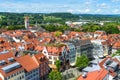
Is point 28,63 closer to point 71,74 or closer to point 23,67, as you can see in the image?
point 23,67

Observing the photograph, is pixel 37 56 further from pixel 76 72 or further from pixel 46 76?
pixel 76 72

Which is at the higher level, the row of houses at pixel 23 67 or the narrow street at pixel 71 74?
the row of houses at pixel 23 67

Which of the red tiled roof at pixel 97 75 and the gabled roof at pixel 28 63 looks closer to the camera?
the red tiled roof at pixel 97 75

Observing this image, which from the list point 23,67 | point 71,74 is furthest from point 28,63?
point 71,74

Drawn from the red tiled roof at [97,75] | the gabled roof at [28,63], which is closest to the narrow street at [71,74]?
the gabled roof at [28,63]

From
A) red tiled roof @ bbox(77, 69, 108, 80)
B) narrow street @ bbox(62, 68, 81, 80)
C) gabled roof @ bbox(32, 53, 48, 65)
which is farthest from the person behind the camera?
narrow street @ bbox(62, 68, 81, 80)

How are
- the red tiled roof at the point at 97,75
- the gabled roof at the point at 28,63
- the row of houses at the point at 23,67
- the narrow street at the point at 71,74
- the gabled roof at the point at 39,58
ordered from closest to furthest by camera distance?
the red tiled roof at the point at 97,75 → the row of houses at the point at 23,67 → the gabled roof at the point at 28,63 → the gabled roof at the point at 39,58 → the narrow street at the point at 71,74

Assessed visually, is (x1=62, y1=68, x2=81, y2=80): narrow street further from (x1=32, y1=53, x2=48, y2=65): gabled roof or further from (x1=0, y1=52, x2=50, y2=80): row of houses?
(x1=32, y1=53, x2=48, y2=65): gabled roof

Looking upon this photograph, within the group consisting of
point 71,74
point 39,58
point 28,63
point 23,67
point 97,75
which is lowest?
point 71,74

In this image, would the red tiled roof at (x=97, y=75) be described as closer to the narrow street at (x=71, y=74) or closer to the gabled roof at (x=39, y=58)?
the gabled roof at (x=39, y=58)

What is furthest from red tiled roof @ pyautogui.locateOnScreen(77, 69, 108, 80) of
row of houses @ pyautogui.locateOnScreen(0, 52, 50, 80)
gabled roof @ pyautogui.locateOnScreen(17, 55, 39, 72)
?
gabled roof @ pyautogui.locateOnScreen(17, 55, 39, 72)

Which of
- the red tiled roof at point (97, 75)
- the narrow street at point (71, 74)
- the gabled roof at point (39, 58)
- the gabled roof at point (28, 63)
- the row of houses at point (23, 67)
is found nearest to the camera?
the red tiled roof at point (97, 75)
